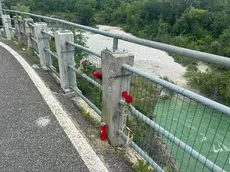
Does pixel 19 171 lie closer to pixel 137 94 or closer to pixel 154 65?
pixel 137 94

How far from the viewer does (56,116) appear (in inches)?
107

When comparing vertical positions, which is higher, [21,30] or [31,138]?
[21,30]

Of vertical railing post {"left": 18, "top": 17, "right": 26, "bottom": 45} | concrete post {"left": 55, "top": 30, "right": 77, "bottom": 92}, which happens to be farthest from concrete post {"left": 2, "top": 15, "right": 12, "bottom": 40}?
concrete post {"left": 55, "top": 30, "right": 77, "bottom": 92}

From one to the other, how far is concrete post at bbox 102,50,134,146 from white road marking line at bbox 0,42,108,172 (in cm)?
30

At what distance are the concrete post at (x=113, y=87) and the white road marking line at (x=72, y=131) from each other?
0.98ft

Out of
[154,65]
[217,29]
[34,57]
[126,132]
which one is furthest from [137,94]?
[217,29]

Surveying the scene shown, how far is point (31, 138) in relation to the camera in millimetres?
2293

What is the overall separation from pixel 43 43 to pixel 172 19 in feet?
151

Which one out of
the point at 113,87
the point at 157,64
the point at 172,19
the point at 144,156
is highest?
the point at 113,87

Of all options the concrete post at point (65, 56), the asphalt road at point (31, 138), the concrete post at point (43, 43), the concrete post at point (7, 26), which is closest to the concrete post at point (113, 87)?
the asphalt road at point (31, 138)

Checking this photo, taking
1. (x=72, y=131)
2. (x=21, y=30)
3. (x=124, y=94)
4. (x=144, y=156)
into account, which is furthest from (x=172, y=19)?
(x=144, y=156)

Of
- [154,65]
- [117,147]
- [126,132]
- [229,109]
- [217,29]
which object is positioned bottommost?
[154,65]

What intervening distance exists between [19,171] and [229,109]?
1907 mm

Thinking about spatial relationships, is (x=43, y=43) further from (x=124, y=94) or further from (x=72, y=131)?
(x=124, y=94)
